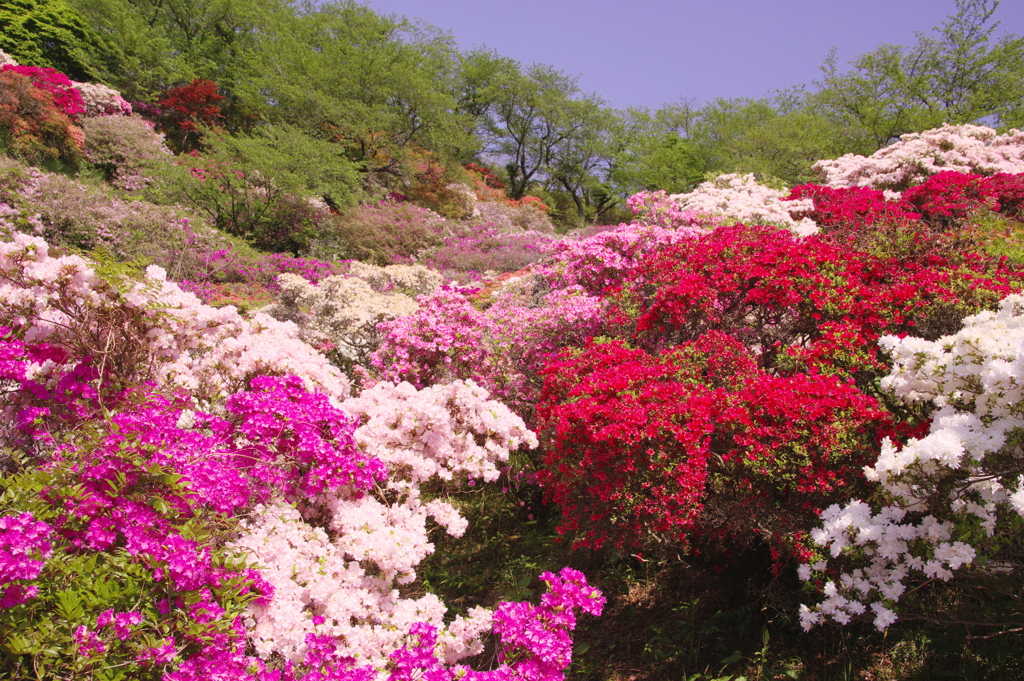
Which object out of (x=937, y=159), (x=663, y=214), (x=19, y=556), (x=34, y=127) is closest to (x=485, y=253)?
(x=663, y=214)

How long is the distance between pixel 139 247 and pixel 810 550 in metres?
12.2

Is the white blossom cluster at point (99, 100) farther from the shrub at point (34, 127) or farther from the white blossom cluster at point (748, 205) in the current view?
the white blossom cluster at point (748, 205)

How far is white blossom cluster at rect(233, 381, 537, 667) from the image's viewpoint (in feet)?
7.95

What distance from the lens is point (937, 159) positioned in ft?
37.7

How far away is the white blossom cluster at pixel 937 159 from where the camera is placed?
11.2 metres

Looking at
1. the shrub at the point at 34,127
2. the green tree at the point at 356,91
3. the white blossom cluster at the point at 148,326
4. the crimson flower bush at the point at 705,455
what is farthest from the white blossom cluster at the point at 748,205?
the shrub at the point at 34,127

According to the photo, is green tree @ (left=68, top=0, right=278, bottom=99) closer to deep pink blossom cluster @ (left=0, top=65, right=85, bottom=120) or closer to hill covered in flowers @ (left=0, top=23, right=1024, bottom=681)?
deep pink blossom cluster @ (left=0, top=65, right=85, bottom=120)

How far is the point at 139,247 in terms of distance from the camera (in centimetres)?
1052

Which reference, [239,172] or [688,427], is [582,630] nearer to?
[688,427]

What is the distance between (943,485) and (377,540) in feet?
9.03

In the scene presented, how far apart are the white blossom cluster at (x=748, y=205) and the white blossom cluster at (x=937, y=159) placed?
238cm

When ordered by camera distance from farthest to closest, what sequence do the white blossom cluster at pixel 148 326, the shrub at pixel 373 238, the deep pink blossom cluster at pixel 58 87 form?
the deep pink blossom cluster at pixel 58 87 → the shrub at pixel 373 238 → the white blossom cluster at pixel 148 326

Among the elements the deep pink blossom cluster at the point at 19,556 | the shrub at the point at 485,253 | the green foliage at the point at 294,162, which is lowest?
the deep pink blossom cluster at the point at 19,556

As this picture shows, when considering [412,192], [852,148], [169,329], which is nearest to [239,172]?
[412,192]
